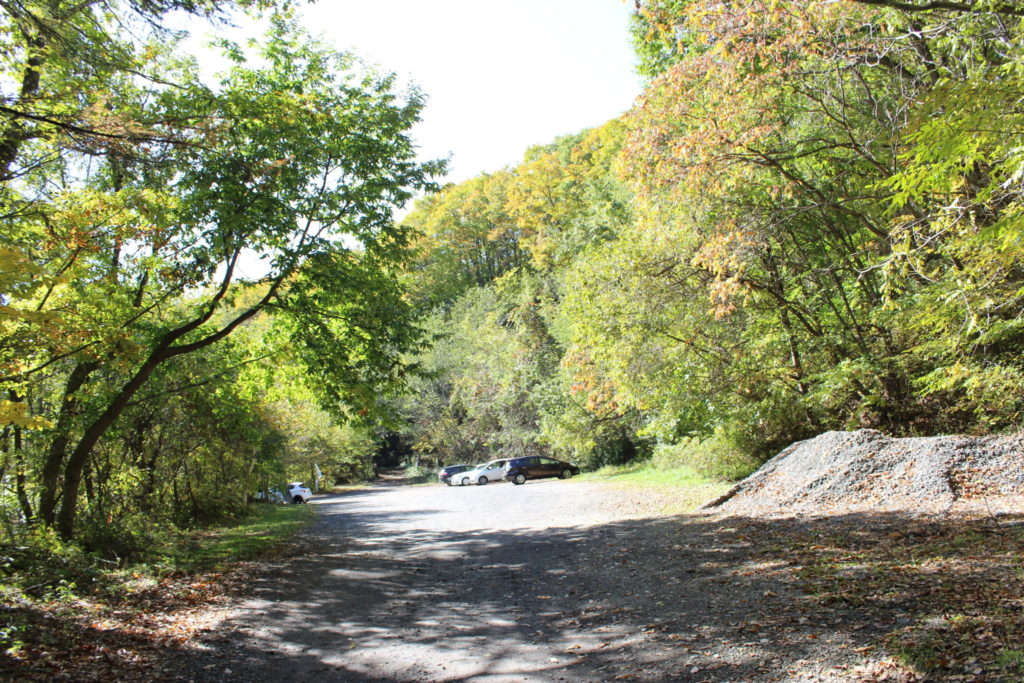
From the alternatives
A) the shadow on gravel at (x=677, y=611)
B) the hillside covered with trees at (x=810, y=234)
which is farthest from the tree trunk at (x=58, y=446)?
the hillside covered with trees at (x=810, y=234)

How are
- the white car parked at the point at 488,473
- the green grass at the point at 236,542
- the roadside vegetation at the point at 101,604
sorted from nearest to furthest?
1. the roadside vegetation at the point at 101,604
2. the green grass at the point at 236,542
3. the white car parked at the point at 488,473

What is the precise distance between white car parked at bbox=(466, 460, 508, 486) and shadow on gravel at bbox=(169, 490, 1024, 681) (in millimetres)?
24791

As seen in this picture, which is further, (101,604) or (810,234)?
(810,234)

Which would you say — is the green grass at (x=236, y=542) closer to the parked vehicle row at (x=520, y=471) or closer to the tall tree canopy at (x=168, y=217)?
the tall tree canopy at (x=168, y=217)

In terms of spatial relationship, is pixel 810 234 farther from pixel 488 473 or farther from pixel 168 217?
pixel 488 473

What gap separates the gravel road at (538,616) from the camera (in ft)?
16.3

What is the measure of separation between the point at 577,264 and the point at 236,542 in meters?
11.1

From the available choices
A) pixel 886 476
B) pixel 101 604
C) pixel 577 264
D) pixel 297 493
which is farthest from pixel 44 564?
pixel 297 493

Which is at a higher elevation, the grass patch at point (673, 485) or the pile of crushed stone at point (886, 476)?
the pile of crushed stone at point (886, 476)

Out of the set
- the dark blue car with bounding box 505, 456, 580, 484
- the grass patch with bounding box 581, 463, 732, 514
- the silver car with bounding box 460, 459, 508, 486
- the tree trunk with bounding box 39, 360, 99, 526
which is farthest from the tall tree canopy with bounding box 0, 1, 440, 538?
the silver car with bounding box 460, 459, 508, 486

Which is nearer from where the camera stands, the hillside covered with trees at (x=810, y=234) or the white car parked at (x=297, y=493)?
the hillside covered with trees at (x=810, y=234)

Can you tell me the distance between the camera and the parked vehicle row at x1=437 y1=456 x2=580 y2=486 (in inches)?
1283

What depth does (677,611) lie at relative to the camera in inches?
244

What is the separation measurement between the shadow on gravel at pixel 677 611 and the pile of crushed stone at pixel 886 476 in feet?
3.67
